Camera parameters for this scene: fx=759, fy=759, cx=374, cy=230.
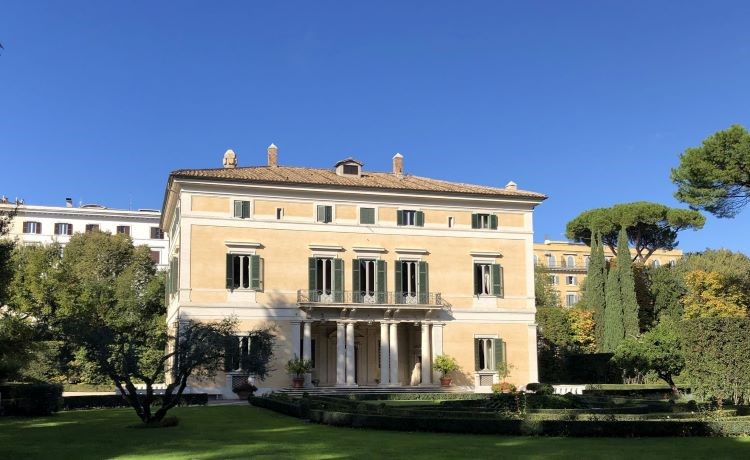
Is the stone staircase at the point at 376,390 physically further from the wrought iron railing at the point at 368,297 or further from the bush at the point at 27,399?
the bush at the point at 27,399

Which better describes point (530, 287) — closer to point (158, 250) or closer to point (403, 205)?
point (403, 205)

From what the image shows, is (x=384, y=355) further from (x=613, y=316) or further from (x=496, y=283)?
(x=613, y=316)

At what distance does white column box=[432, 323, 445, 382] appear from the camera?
→ 37.9 m

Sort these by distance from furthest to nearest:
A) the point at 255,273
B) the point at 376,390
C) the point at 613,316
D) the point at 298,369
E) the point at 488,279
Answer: the point at 613,316, the point at 488,279, the point at 255,273, the point at 376,390, the point at 298,369

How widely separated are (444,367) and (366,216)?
8.43 meters

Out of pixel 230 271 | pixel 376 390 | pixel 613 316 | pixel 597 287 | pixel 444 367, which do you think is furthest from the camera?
pixel 597 287

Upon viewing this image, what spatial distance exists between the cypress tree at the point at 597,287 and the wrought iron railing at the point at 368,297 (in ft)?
58.3

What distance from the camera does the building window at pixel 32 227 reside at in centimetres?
7300

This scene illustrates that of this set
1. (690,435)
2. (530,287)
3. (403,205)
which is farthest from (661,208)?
(690,435)

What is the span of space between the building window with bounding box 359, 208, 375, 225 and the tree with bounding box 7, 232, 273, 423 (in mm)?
10070

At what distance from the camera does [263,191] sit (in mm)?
36906

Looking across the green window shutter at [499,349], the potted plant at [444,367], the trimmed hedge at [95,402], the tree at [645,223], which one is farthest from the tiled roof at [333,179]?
the tree at [645,223]

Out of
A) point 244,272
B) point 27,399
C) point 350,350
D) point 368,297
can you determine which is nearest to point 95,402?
point 27,399

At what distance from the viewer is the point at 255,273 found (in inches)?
1423
